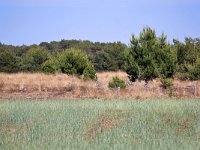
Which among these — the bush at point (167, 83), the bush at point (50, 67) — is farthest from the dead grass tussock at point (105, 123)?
the bush at point (50, 67)

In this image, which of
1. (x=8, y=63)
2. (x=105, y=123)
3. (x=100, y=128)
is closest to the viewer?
(x=100, y=128)

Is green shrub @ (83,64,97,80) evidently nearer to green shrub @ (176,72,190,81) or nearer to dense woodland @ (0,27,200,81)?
dense woodland @ (0,27,200,81)

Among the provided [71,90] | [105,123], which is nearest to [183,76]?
[71,90]

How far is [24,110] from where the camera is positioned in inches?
607

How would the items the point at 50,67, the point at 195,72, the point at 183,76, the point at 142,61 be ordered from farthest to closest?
the point at 50,67 → the point at 183,76 → the point at 195,72 → the point at 142,61

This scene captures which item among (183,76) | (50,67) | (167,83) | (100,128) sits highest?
(50,67)

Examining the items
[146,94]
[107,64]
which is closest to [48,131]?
[146,94]

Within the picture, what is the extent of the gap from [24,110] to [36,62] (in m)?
39.6

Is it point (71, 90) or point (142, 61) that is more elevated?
point (142, 61)

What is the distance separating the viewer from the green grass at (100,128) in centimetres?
937

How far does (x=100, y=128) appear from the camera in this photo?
11.8m

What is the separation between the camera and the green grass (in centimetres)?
937

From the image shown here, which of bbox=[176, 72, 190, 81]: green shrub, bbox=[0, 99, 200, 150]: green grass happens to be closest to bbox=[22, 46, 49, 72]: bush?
bbox=[176, 72, 190, 81]: green shrub

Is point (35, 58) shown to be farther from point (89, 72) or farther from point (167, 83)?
point (167, 83)
